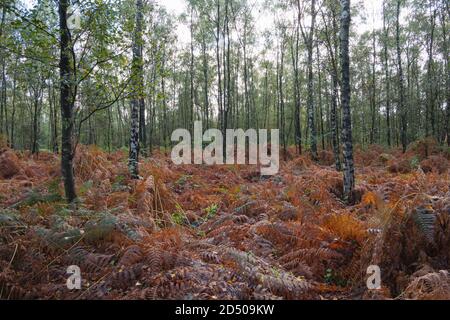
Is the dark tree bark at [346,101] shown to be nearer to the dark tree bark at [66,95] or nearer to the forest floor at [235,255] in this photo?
the forest floor at [235,255]

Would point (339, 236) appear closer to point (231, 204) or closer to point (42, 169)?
point (231, 204)

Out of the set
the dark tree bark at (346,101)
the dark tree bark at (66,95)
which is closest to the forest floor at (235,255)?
the dark tree bark at (66,95)

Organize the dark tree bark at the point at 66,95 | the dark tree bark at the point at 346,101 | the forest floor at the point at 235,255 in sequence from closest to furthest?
1. the forest floor at the point at 235,255
2. the dark tree bark at the point at 66,95
3. the dark tree bark at the point at 346,101

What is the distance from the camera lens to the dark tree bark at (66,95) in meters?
4.73

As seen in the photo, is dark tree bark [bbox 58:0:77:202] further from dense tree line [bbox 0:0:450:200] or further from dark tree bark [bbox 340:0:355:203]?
dark tree bark [bbox 340:0:355:203]

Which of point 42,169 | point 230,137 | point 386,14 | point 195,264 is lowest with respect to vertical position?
point 195,264

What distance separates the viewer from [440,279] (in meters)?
2.70

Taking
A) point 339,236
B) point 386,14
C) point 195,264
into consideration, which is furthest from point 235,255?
point 386,14

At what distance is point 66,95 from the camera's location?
497 cm

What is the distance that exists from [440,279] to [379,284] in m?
0.58

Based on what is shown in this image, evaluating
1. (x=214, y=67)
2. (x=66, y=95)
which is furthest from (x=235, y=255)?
(x=214, y=67)

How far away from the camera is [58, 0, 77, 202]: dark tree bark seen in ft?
15.5

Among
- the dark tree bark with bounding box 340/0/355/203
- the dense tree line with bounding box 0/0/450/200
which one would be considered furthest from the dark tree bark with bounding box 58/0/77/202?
Answer: the dark tree bark with bounding box 340/0/355/203

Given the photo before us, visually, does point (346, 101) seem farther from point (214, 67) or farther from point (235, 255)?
point (214, 67)
